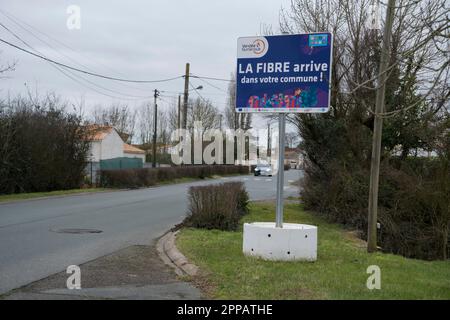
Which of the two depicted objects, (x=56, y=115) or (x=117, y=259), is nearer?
(x=117, y=259)

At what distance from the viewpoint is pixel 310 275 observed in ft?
25.6

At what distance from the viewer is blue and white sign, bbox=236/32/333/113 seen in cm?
927

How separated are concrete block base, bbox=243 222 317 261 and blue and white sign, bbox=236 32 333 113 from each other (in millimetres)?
2029

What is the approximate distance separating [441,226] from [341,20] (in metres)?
7.97

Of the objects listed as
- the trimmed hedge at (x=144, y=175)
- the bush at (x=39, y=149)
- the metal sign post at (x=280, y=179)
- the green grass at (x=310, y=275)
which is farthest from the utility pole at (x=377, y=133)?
the trimmed hedge at (x=144, y=175)

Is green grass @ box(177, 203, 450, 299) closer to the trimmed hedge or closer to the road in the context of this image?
the road

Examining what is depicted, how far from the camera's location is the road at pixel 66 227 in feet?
29.4

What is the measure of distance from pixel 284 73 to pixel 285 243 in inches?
112

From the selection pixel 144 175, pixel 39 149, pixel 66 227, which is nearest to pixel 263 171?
pixel 144 175

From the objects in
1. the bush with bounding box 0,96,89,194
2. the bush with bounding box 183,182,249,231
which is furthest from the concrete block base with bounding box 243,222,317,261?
the bush with bounding box 0,96,89,194

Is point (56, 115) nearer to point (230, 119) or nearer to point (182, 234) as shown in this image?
point (182, 234)

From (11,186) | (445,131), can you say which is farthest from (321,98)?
(11,186)

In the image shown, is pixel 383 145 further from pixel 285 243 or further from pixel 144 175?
pixel 144 175
